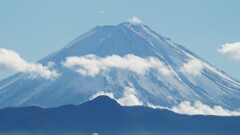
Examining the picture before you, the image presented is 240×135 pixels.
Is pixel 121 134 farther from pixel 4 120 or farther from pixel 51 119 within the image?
pixel 4 120

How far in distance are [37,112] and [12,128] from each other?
1379 centimetres

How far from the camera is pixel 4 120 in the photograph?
198875 mm

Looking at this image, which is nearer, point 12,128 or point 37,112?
point 12,128

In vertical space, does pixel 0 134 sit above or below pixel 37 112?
below

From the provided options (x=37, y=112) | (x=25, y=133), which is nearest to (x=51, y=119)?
Answer: (x=37, y=112)

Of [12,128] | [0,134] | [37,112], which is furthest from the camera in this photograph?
[37,112]

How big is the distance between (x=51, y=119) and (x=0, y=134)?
26562 millimetres

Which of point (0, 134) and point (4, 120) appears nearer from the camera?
point (0, 134)

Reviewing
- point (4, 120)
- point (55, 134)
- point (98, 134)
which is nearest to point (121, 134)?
point (98, 134)

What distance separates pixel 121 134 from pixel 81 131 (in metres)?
11.9

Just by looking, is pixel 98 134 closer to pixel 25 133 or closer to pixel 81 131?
pixel 81 131

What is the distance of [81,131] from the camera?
194 m

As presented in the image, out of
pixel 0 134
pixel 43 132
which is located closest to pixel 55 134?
pixel 43 132

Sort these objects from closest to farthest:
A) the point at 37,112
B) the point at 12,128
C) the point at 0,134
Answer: the point at 0,134
the point at 12,128
the point at 37,112
